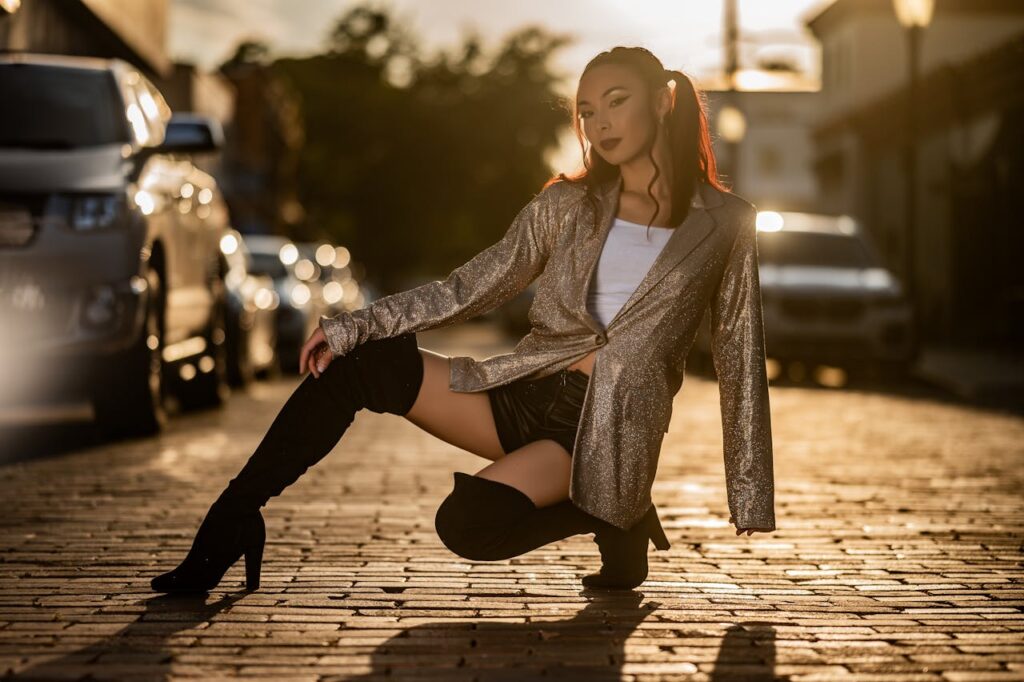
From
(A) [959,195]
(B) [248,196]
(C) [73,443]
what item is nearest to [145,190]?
(C) [73,443]

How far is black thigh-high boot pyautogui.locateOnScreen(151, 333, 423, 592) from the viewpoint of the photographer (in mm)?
5023

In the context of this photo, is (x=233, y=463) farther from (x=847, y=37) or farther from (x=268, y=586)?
(x=847, y=37)

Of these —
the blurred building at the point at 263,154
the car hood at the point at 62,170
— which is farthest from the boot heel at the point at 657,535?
the blurred building at the point at 263,154

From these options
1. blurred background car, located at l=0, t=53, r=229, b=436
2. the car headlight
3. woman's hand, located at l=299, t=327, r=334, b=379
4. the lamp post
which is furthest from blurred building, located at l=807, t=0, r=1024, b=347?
woman's hand, located at l=299, t=327, r=334, b=379

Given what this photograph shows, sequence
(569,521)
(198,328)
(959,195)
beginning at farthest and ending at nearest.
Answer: (959,195)
(198,328)
(569,521)

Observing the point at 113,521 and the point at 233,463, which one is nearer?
the point at 113,521

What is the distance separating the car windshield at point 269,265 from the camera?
21.5 meters

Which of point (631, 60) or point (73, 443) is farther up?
point (631, 60)

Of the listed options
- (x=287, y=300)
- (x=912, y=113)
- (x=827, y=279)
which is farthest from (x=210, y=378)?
(x=912, y=113)

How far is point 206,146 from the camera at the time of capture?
11.0m

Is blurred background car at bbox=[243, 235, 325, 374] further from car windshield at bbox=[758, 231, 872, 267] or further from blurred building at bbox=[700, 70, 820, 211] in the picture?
blurred building at bbox=[700, 70, 820, 211]

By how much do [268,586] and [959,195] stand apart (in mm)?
25994

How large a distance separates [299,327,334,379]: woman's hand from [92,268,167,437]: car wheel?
17.8ft

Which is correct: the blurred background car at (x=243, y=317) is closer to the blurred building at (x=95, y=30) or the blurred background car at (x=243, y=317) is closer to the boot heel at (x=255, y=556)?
the blurred building at (x=95, y=30)
